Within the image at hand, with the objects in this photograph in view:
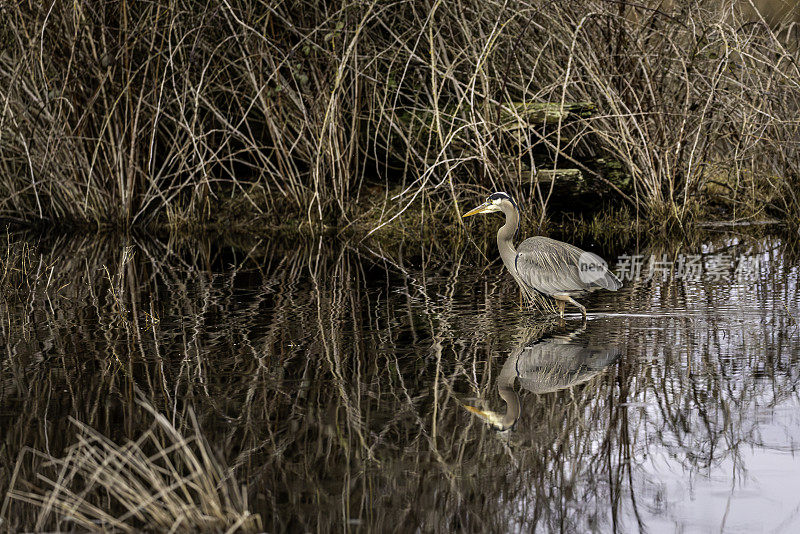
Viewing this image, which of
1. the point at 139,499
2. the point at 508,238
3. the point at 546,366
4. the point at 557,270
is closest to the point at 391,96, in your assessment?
the point at 508,238

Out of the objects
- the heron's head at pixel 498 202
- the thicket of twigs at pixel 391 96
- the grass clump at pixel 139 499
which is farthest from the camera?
the thicket of twigs at pixel 391 96

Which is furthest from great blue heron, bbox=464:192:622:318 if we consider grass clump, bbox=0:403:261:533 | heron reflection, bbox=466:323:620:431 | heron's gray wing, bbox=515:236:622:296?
grass clump, bbox=0:403:261:533

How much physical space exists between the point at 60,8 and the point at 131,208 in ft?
8.24

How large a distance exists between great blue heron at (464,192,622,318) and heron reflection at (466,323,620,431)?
349 millimetres

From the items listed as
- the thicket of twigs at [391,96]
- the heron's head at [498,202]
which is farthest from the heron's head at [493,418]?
the thicket of twigs at [391,96]

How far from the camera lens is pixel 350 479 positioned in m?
4.01

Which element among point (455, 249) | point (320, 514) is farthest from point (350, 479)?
point (455, 249)

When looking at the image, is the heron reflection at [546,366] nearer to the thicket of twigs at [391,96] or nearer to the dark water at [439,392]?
the dark water at [439,392]

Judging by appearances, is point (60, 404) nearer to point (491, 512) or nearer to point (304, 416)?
point (304, 416)

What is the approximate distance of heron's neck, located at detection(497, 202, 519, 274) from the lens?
7395 millimetres

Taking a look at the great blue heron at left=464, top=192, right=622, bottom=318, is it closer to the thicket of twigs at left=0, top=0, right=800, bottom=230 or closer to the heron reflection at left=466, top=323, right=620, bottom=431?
the heron reflection at left=466, top=323, right=620, bottom=431

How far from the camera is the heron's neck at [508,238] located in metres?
7.39

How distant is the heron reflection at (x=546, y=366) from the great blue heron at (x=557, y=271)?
1.14ft

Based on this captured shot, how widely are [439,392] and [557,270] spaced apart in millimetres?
1983
